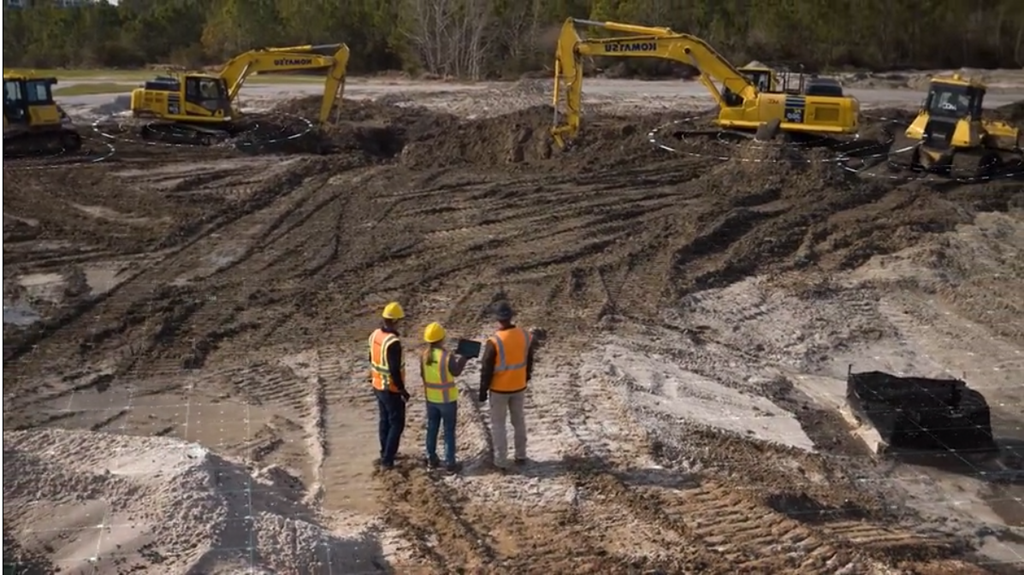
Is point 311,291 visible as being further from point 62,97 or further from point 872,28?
point 872,28

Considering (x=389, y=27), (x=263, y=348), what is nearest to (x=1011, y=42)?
(x=389, y=27)

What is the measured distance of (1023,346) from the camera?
13297 millimetres

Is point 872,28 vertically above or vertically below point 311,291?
above

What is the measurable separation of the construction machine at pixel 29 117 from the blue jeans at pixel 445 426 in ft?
51.6

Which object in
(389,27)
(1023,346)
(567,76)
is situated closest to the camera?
(1023,346)

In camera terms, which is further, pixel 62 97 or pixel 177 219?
pixel 62 97

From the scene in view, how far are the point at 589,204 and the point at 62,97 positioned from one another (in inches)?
731

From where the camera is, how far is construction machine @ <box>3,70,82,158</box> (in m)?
21.6

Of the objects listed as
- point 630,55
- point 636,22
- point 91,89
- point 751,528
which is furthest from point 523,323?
point 636,22

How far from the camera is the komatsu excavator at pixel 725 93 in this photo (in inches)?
865

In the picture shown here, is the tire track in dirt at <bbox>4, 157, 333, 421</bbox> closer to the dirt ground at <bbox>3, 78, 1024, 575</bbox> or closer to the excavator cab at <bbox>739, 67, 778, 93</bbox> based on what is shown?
the dirt ground at <bbox>3, 78, 1024, 575</bbox>

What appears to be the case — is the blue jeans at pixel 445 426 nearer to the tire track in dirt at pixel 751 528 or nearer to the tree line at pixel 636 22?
the tire track in dirt at pixel 751 528

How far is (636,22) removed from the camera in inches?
1698

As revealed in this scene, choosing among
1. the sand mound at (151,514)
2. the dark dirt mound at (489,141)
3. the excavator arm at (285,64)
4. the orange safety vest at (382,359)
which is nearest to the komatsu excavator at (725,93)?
the dark dirt mound at (489,141)
